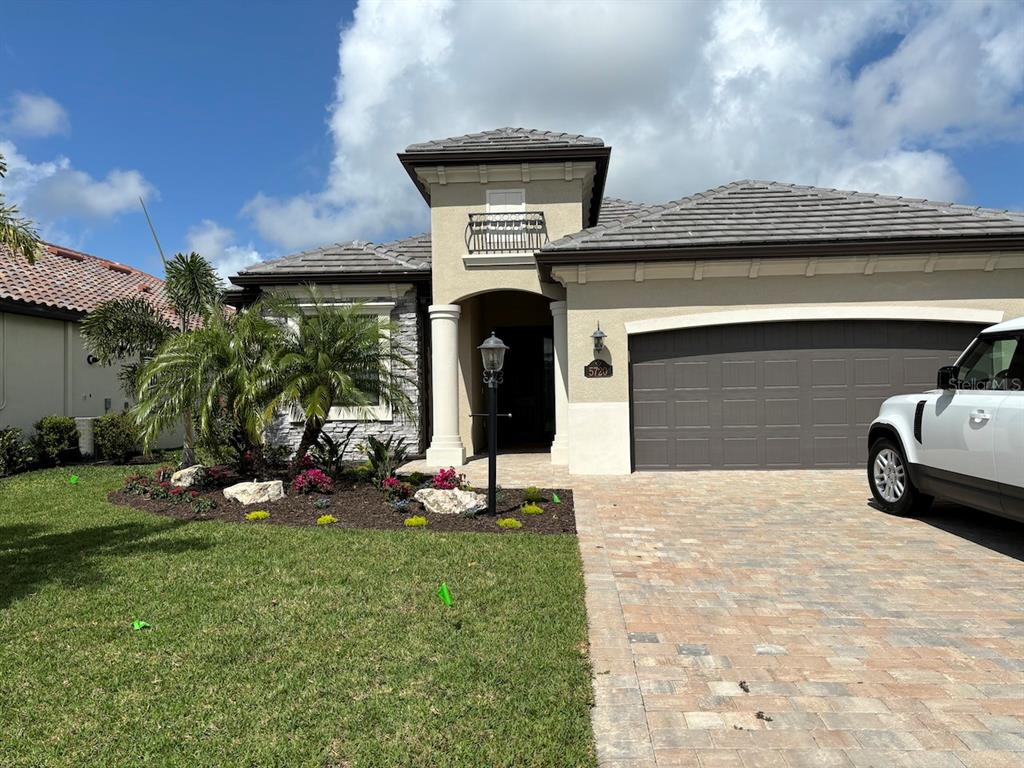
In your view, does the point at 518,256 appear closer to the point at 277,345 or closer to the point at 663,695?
the point at 277,345

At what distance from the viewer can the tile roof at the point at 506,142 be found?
12.1 meters

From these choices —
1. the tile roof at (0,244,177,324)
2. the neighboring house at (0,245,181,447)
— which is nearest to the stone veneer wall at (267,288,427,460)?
the tile roof at (0,244,177,324)

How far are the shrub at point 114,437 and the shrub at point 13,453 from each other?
1.39 meters

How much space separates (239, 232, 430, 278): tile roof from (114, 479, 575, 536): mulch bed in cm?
540

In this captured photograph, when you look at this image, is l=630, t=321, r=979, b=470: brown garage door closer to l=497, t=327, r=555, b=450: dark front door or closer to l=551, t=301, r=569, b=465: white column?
l=551, t=301, r=569, b=465: white column

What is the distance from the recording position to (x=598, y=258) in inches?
414

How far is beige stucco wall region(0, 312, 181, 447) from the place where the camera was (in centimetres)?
1302

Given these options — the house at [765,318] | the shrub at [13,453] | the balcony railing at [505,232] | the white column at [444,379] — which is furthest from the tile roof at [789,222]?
the shrub at [13,453]

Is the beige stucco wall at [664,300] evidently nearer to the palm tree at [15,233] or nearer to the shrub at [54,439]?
the palm tree at [15,233]

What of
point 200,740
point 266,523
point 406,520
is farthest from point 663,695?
point 266,523

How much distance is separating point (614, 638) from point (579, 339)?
7163 mm

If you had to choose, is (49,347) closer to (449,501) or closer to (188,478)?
(188,478)

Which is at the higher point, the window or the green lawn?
the window

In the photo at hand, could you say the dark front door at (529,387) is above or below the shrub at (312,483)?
above
